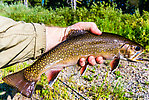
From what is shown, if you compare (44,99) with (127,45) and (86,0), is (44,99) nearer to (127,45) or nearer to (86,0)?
(127,45)

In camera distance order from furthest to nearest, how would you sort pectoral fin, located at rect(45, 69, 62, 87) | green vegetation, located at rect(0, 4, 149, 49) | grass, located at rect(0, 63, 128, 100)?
green vegetation, located at rect(0, 4, 149, 49) < grass, located at rect(0, 63, 128, 100) < pectoral fin, located at rect(45, 69, 62, 87)

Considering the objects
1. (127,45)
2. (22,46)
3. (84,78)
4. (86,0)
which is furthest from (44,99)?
(86,0)

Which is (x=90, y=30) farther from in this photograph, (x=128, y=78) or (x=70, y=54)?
(x=128, y=78)

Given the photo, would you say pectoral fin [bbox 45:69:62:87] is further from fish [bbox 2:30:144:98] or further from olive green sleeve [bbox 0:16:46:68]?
olive green sleeve [bbox 0:16:46:68]

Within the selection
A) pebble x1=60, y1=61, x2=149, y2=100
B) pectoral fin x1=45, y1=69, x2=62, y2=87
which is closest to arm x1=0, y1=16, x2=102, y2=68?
pectoral fin x1=45, y1=69, x2=62, y2=87

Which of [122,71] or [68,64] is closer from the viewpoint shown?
[68,64]

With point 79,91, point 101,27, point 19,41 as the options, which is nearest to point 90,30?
point 19,41

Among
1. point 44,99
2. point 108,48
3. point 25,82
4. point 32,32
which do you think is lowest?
point 44,99
